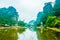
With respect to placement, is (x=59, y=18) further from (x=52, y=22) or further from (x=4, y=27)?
(x=4, y=27)

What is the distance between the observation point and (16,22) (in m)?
11.1

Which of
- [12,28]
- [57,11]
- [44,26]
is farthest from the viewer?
[12,28]

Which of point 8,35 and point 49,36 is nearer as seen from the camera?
point 49,36

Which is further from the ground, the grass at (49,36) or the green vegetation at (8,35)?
the green vegetation at (8,35)

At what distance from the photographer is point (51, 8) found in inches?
386

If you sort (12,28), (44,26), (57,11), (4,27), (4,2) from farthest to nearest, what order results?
(4,27) → (12,28) → (57,11) → (44,26) → (4,2)

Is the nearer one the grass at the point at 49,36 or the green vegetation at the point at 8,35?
the grass at the point at 49,36

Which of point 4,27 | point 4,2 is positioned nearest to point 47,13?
point 4,2

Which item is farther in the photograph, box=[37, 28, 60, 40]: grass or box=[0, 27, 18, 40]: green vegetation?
box=[0, 27, 18, 40]: green vegetation

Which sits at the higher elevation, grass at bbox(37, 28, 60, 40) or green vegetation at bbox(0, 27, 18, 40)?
green vegetation at bbox(0, 27, 18, 40)

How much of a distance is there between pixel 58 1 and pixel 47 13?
5.49ft

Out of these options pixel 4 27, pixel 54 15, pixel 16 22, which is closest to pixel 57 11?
pixel 54 15

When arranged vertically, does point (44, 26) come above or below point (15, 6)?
below

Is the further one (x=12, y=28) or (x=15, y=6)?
(x=12, y=28)
